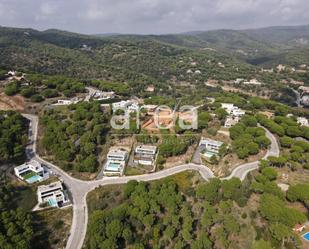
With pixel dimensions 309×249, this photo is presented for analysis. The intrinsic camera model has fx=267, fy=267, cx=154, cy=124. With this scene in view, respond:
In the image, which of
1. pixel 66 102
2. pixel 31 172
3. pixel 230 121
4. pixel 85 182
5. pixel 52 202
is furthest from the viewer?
pixel 66 102

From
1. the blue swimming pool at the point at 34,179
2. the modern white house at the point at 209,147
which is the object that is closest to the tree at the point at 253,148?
the modern white house at the point at 209,147

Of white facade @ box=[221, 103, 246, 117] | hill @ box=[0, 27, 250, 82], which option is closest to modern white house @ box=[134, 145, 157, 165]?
white facade @ box=[221, 103, 246, 117]

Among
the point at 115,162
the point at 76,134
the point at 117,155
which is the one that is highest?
the point at 76,134

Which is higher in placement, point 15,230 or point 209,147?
point 209,147

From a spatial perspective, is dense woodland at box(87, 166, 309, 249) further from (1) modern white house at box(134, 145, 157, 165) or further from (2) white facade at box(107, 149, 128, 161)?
(2) white facade at box(107, 149, 128, 161)

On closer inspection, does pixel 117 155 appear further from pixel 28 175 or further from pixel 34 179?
pixel 28 175

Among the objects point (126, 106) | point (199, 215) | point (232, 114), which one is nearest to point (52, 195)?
point (199, 215)
